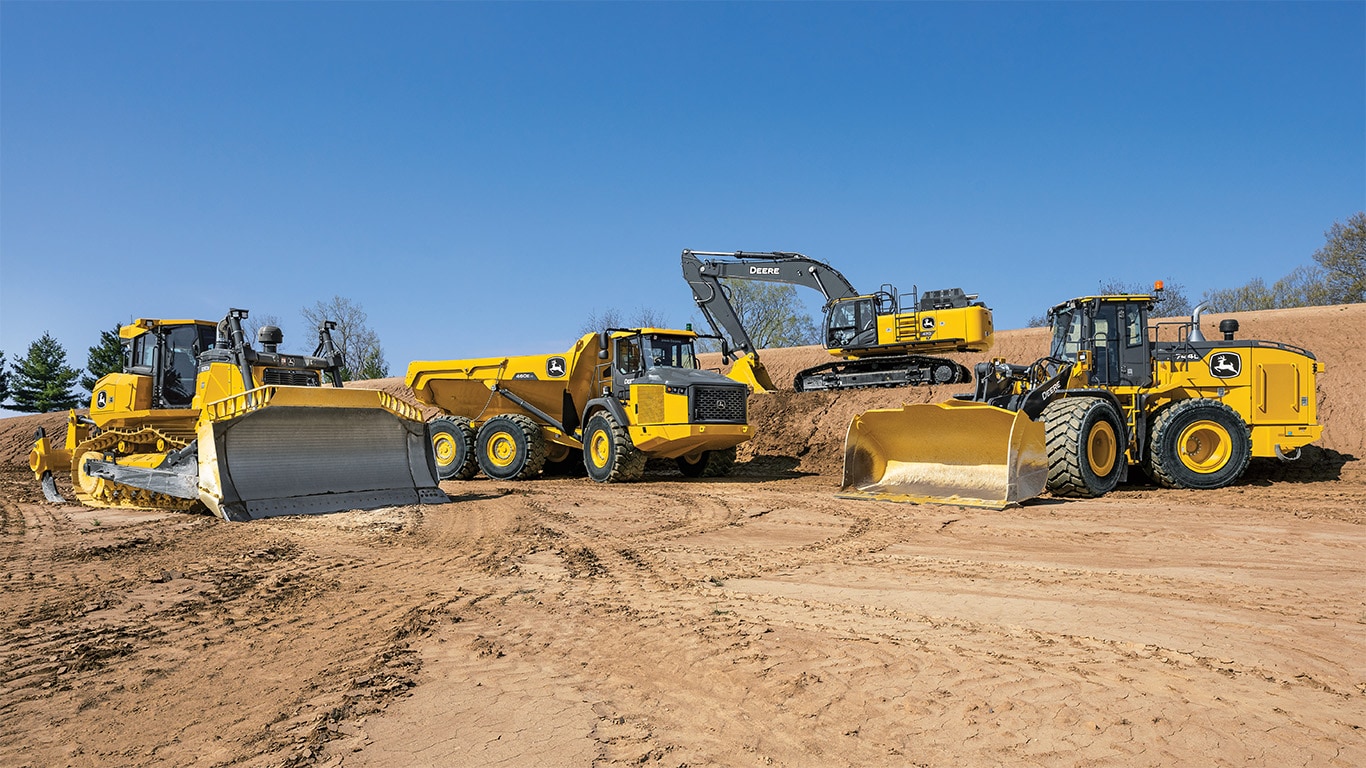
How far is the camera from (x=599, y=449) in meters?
14.3

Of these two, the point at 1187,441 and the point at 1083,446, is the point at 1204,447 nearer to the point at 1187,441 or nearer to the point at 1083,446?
the point at 1187,441

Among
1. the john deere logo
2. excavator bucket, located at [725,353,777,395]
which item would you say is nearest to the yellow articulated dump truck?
excavator bucket, located at [725,353,777,395]

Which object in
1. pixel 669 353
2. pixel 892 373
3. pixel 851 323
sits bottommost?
pixel 892 373

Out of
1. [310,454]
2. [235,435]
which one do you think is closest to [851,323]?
[310,454]

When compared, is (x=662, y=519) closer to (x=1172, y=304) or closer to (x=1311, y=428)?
(x=1311, y=428)

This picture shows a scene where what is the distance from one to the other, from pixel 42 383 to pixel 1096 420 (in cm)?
5294

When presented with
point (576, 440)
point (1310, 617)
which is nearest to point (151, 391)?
point (576, 440)

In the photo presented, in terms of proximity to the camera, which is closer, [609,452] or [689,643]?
[689,643]

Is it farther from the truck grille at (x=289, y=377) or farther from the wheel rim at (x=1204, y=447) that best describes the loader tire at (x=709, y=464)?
the wheel rim at (x=1204, y=447)

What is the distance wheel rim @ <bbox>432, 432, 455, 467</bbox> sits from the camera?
1562cm

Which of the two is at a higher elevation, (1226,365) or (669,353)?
(669,353)

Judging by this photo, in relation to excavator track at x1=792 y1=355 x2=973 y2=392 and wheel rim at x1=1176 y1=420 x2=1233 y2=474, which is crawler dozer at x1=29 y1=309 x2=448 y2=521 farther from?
excavator track at x1=792 y1=355 x2=973 y2=392

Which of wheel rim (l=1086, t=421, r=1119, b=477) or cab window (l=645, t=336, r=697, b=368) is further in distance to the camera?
cab window (l=645, t=336, r=697, b=368)

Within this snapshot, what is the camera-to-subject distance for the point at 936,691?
→ 3529mm
